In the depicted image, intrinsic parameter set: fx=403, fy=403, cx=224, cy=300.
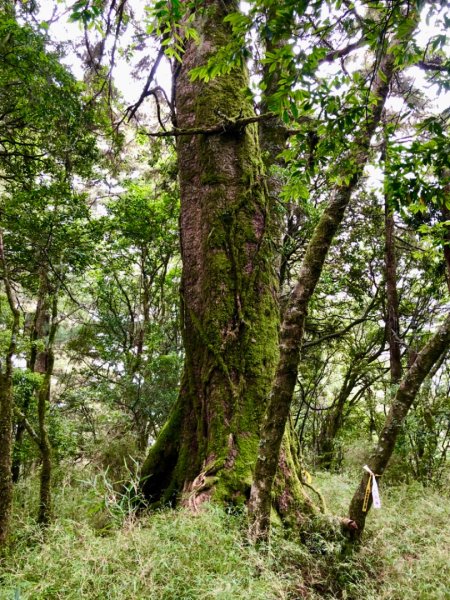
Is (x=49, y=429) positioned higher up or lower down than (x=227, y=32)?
lower down

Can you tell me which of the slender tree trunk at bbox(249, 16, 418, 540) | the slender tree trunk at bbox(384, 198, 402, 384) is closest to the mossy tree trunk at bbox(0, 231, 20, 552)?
the slender tree trunk at bbox(249, 16, 418, 540)

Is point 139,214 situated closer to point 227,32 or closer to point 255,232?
point 227,32

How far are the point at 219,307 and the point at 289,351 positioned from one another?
110 cm

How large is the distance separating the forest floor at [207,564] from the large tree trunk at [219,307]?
0.52 meters

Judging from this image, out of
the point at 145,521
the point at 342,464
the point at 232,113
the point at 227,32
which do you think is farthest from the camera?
the point at 342,464

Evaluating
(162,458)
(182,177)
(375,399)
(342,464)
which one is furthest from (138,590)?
(375,399)

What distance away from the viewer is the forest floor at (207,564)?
196 cm

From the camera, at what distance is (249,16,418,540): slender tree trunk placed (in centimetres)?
261

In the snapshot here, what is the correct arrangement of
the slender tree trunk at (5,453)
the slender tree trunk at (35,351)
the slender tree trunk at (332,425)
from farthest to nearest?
the slender tree trunk at (332,425), the slender tree trunk at (35,351), the slender tree trunk at (5,453)

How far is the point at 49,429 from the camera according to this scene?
6.12 meters

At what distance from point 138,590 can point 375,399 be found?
1095 centimetres

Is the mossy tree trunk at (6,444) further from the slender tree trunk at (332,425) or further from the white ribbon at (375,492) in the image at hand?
the slender tree trunk at (332,425)

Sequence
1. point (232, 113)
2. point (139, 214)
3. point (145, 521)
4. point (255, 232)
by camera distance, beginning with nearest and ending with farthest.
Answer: point (145, 521), point (255, 232), point (232, 113), point (139, 214)

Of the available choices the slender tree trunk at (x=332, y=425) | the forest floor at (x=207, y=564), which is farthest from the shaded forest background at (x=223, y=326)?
the slender tree trunk at (x=332, y=425)
